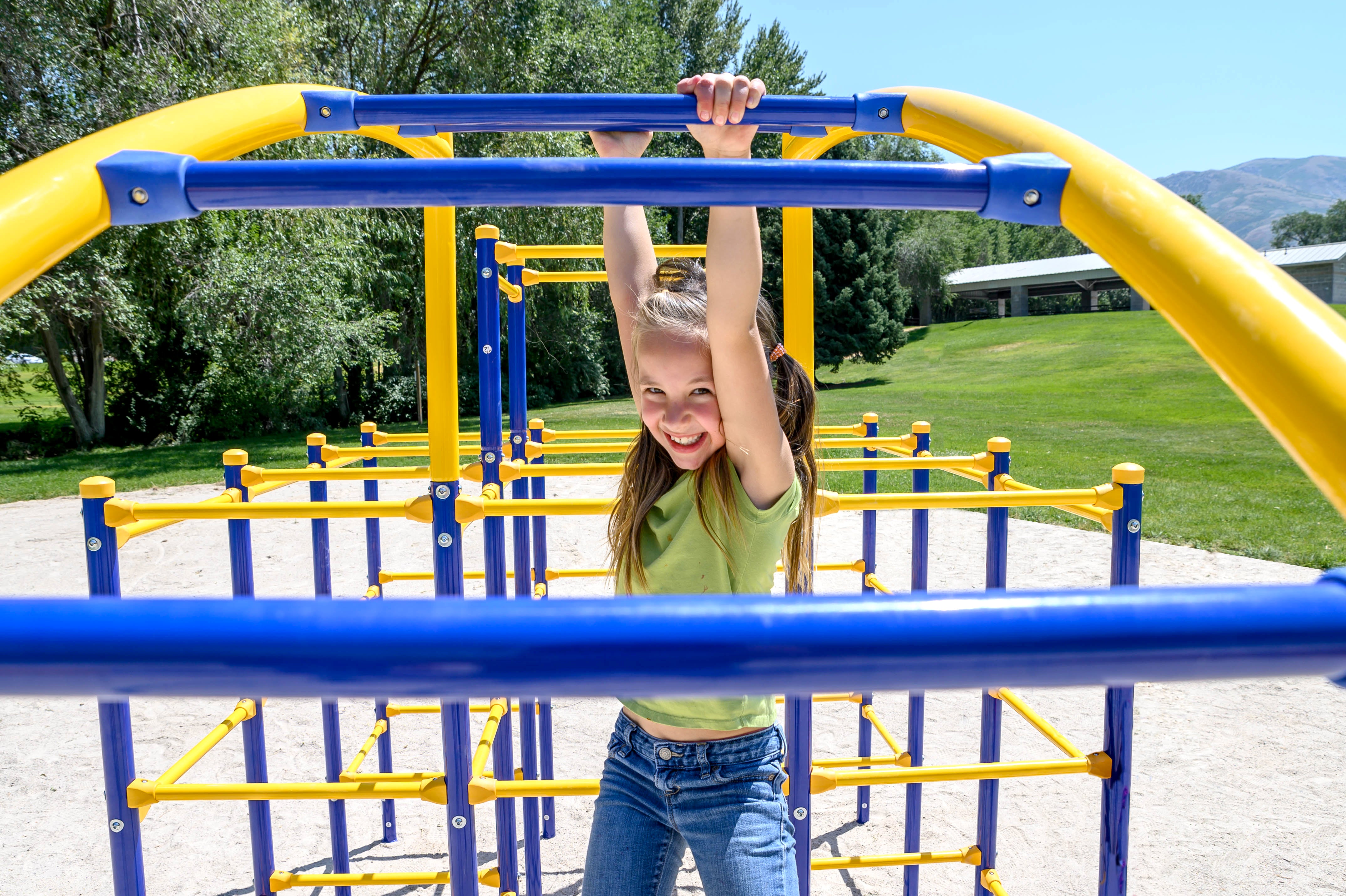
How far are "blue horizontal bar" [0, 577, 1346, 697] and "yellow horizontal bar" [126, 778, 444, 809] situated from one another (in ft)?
4.81

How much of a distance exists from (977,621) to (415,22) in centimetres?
1681

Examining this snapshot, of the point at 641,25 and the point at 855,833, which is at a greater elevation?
the point at 641,25

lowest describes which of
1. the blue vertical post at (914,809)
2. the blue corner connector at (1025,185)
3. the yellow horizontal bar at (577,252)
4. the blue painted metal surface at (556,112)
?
the blue vertical post at (914,809)

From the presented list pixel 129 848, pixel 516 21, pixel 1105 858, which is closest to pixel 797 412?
pixel 1105 858

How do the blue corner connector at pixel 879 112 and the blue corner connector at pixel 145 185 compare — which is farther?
the blue corner connector at pixel 879 112

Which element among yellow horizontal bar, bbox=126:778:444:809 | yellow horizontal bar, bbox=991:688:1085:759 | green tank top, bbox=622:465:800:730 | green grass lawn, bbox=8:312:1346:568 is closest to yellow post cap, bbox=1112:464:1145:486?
yellow horizontal bar, bbox=991:688:1085:759

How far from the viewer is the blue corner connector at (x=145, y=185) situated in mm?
1045

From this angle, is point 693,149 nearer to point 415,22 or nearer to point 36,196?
point 415,22

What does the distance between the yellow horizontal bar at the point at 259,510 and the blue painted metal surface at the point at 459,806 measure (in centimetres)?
41

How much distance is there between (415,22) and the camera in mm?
14898

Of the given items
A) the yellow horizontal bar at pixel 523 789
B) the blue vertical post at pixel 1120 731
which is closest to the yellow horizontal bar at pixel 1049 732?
the blue vertical post at pixel 1120 731

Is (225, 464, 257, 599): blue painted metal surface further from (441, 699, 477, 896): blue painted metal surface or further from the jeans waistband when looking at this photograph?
the jeans waistband

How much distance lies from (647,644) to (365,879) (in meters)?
2.22

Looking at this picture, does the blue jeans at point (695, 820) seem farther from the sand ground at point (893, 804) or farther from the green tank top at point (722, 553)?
the sand ground at point (893, 804)
